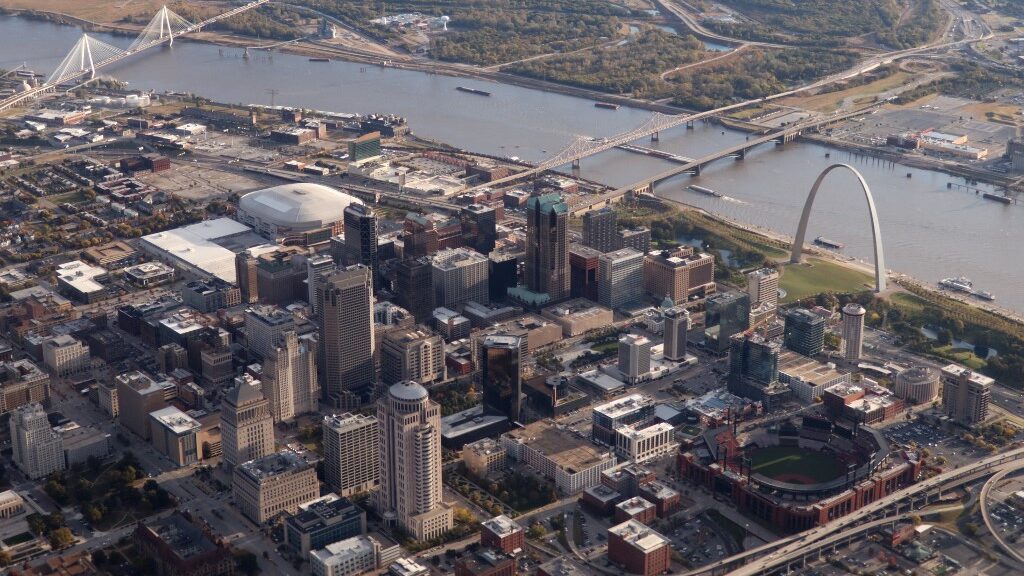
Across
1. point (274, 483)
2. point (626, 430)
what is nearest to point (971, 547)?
point (626, 430)

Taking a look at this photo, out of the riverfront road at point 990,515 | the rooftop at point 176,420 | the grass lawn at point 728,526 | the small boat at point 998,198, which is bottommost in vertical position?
the grass lawn at point 728,526

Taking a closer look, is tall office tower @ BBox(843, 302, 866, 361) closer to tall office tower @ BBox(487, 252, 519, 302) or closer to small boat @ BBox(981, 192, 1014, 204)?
tall office tower @ BBox(487, 252, 519, 302)

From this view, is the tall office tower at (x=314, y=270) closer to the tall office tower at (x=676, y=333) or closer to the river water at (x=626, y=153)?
the tall office tower at (x=676, y=333)

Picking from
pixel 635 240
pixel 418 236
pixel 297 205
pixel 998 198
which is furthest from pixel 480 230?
pixel 998 198

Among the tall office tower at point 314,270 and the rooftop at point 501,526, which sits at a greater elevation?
the tall office tower at point 314,270

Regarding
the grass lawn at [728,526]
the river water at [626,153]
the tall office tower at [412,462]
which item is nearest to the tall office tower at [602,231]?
the river water at [626,153]

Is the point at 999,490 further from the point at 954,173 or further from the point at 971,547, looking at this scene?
the point at 954,173
